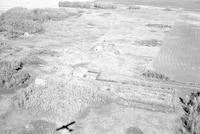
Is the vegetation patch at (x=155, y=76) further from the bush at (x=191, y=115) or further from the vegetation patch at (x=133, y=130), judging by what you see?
the vegetation patch at (x=133, y=130)

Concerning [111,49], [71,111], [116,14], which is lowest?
[71,111]

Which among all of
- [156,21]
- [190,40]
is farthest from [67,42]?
[156,21]

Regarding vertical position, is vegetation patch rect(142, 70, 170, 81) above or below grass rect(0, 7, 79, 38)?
below

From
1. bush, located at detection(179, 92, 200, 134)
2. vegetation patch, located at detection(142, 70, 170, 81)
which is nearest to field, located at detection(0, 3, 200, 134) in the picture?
vegetation patch, located at detection(142, 70, 170, 81)

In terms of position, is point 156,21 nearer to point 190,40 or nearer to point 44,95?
point 190,40

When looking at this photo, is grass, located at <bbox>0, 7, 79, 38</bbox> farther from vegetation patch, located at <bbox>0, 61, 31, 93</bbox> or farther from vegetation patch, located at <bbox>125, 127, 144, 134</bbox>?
vegetation patch, located at <bbox>125, 127, 144, 134</bbox>
